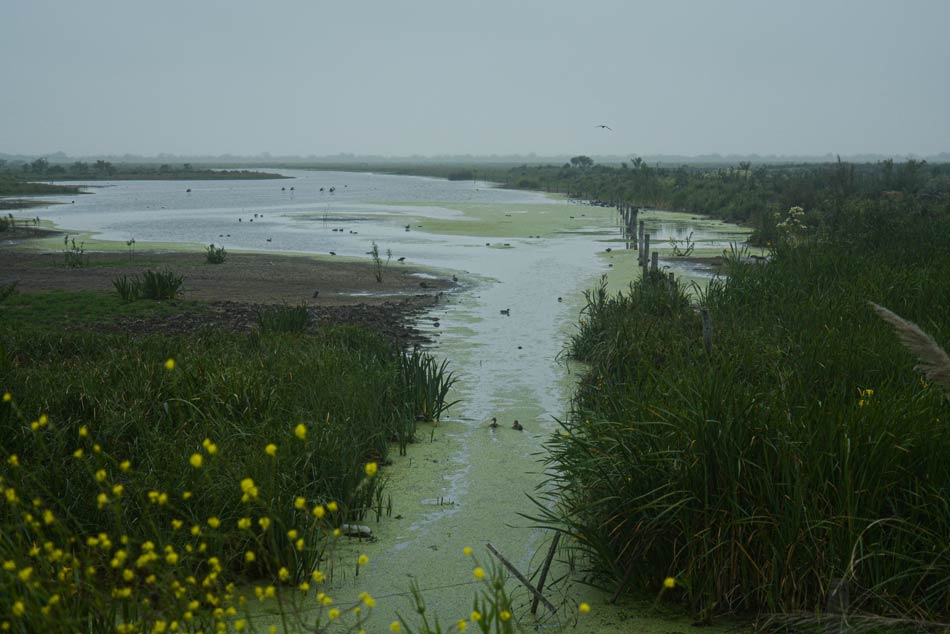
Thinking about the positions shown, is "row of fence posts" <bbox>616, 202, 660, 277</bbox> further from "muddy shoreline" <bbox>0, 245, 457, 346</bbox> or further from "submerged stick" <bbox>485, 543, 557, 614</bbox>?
"submerged stick" <bbox>485, 543, 557, 614</bbox>

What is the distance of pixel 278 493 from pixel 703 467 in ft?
7.76

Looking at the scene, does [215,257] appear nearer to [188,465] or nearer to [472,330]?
[472,330]

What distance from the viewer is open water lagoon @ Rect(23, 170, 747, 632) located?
559cm

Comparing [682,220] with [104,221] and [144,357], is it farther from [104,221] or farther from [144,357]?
[144,357]

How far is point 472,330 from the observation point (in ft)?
46.7

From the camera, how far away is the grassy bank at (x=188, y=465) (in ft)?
11.3

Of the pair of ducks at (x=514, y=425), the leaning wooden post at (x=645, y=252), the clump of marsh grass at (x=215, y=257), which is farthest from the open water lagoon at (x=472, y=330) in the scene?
the clump of marsh grass at (x=215, y=257)

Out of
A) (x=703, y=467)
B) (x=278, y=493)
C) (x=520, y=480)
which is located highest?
(x=703, y=467)

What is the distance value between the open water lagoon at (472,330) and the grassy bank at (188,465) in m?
0.41

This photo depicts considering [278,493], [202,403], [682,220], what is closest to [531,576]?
[278,493]

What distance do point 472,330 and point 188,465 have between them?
29.0ft

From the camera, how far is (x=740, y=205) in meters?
36.6

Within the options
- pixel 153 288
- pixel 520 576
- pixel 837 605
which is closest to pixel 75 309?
pixel 153 288

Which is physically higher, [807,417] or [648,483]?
[807,417]
